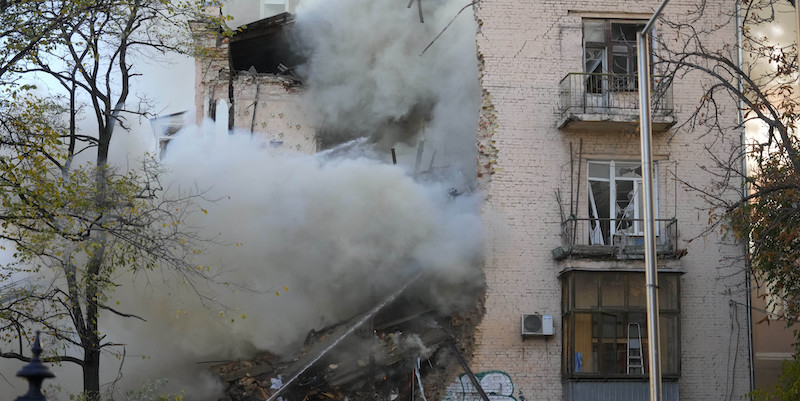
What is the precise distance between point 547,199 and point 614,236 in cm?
152

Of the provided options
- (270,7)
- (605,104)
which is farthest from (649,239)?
(270,7)

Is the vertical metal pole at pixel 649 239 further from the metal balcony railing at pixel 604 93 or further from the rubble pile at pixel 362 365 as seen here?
the rubble pile at pixel 362 365

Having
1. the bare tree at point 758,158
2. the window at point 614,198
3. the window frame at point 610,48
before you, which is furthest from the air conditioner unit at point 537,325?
the window frame at point 610,48

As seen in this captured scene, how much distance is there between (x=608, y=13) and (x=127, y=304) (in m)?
11.5

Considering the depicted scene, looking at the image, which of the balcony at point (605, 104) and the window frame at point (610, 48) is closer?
the balcony at point (605, 104)

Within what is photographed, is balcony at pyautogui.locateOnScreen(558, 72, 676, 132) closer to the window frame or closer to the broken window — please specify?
the window frame

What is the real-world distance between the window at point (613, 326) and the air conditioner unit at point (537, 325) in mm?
358

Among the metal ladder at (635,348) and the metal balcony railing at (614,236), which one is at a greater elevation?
the metal balcony railing at (614,236)

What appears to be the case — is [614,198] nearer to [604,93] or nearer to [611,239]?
[611,239]

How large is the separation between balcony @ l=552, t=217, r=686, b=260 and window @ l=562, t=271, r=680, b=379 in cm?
39

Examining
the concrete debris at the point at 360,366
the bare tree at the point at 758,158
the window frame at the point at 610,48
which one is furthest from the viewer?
the window frame at the point at 610,48

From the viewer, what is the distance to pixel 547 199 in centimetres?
1925

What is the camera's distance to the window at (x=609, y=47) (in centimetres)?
1997

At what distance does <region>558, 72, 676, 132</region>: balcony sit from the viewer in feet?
62.0
